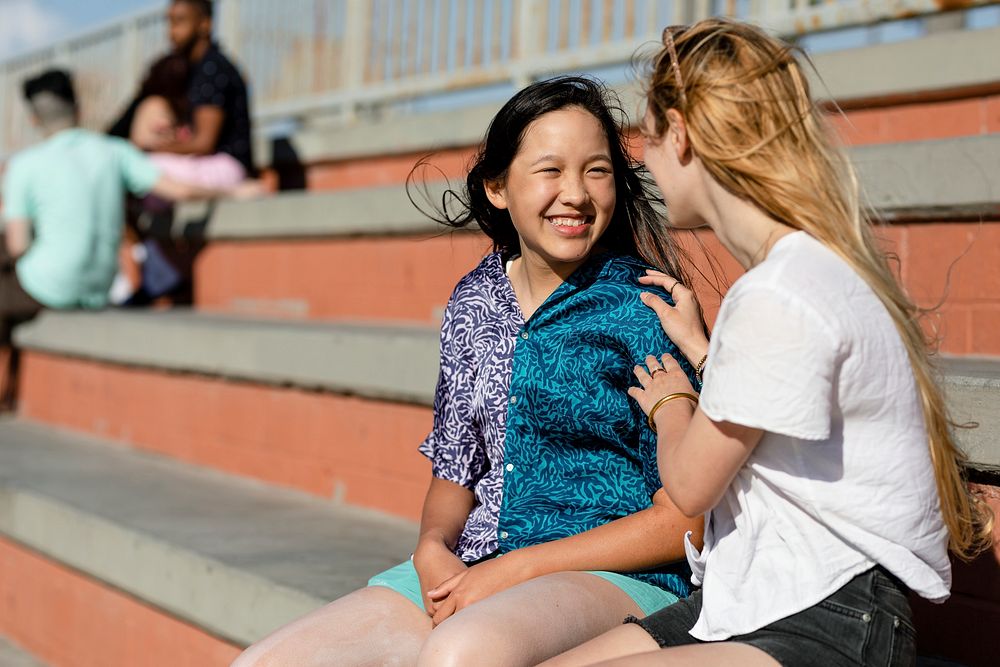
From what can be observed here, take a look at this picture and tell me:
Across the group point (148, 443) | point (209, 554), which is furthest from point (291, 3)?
point (209, 554)

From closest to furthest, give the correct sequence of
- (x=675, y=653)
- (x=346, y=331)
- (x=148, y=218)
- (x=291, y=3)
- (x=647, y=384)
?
(x=675, y=653) < (x=647, y=384) < (x=346, y=331) < (x=148, y=218) < (x=291, y=3)

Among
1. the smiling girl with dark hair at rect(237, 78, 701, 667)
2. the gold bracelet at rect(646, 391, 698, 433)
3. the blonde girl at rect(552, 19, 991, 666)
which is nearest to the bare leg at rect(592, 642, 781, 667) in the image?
the blonde girl at rect(552, 19, 991, 666)

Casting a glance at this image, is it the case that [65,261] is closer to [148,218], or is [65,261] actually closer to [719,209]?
[148,218]

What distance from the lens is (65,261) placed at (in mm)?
5480

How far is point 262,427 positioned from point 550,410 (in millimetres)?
1945

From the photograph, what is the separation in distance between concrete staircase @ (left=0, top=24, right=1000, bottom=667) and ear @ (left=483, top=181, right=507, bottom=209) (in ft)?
1.92

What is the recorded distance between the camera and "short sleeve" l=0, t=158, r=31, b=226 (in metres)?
5.59

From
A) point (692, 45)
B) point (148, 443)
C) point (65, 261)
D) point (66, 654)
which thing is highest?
point (692, 45)

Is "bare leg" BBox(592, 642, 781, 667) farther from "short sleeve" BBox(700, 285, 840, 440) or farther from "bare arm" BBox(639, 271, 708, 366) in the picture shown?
"bare arm" BBox(639, 271, 708, 366)

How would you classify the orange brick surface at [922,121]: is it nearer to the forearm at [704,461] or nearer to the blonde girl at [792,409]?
the blonde girl at [792,409]

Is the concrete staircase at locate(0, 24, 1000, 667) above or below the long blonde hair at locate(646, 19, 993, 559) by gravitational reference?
below

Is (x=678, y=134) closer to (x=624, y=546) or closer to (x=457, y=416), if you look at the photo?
(x=624, y=546)

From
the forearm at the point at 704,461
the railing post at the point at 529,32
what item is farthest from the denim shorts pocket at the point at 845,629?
the railing post at the point at 529,32

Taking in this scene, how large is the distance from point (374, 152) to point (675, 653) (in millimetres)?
4073
